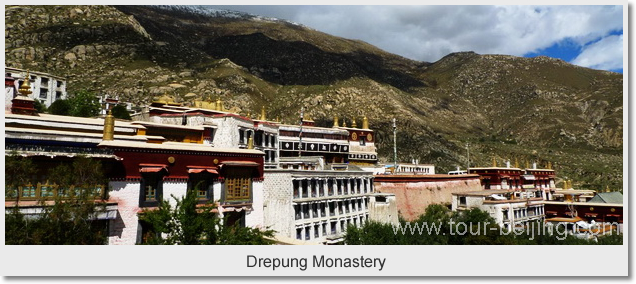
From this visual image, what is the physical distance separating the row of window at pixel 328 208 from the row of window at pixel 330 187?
680 mm

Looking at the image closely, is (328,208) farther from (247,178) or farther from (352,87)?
(352,87)

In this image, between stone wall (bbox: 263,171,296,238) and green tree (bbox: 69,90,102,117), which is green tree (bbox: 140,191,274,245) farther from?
green tree (bbox: 69,90,102,117)

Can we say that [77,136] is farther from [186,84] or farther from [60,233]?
[186,84]

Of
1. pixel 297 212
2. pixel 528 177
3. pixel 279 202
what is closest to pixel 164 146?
pixel 279 202

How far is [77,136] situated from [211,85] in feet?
262

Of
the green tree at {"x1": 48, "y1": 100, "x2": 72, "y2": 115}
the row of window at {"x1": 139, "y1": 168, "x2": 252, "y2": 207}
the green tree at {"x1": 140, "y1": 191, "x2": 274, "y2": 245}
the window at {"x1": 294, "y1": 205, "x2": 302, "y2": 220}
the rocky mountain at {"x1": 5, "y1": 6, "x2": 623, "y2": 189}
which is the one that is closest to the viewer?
the green tree at {"x1": 140, "y1": 191, "x2": 274, "y2": 245}

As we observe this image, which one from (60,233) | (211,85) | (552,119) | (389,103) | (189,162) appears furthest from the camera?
(552,119)

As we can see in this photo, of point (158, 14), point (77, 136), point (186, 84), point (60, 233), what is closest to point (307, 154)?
point (77, 136)

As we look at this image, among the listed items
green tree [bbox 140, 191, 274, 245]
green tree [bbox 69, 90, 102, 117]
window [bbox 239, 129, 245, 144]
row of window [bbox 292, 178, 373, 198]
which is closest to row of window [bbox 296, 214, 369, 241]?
row of window [bbox 292, 178, 373, 198]

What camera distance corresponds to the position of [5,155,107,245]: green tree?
1441 cm

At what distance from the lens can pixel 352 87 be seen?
4542 inches

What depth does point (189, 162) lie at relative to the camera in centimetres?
2100

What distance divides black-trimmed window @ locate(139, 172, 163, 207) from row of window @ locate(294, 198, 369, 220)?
1024 cm

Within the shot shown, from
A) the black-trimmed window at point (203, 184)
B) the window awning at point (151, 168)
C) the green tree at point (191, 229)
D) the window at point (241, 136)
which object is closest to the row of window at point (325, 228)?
the black-trimmed window at point (203, 184)
